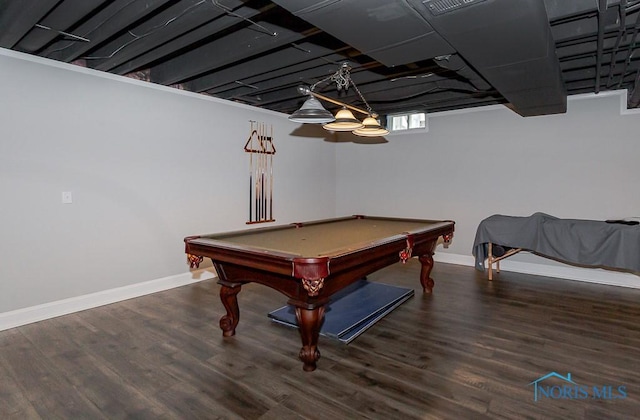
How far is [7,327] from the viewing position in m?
3.12

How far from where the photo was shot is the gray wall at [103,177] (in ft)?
10.5

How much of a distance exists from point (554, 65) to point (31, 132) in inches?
181

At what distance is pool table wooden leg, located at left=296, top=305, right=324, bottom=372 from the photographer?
93.3 inches

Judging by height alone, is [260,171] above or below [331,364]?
above

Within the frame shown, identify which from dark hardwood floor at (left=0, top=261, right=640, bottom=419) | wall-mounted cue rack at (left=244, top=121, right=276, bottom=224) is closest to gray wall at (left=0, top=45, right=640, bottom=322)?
wall-mounted cue rack at (left=244, top=121, right=276, bottom=224)

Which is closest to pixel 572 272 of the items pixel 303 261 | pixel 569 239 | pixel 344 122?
pixel 569 239

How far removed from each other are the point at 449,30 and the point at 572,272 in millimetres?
3989

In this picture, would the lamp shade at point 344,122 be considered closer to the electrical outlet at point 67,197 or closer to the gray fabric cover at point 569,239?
the gray fabric cover at point 569,239

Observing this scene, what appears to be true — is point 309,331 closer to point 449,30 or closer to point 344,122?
point 344,122

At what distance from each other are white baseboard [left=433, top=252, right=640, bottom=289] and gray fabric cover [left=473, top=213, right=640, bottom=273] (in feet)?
1.34

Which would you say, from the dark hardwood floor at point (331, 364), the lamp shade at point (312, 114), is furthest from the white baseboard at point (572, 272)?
the lamp shade at point (312, 114)

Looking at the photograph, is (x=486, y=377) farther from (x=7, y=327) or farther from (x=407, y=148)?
(x=407, y=148)

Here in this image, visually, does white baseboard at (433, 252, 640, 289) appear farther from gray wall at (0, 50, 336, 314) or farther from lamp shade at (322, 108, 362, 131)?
gray wall at (0, 50, 336, 314)

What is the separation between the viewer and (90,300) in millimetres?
3645
